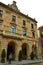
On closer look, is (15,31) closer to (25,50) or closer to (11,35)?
(11,35)

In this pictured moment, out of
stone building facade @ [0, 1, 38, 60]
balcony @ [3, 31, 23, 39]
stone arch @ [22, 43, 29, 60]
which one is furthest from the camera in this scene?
stone arch @ [22, 43, 29, 60]

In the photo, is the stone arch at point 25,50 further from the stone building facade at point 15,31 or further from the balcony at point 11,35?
the balcony at point 11,35

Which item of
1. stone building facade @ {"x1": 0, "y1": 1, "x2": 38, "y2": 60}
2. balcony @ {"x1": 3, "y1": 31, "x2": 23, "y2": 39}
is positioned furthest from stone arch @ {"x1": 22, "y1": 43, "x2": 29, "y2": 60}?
balcony @ {"x1": 3, "y1": 31, "x2": 23, "y2": 39}

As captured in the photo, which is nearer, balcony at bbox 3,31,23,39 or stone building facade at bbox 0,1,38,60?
balcony at bbox 3,31,23,39

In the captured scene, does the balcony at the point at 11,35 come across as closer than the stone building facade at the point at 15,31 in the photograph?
Yes

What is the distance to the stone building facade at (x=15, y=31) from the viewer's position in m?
29.5

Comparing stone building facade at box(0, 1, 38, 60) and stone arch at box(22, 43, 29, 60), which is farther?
stone arch at box(22, 43, 29, 60)

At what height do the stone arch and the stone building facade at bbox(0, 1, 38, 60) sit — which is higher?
the stone building facade at bbox(0, 1, 38, 60)

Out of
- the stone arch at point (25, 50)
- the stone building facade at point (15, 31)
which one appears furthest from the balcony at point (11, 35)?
the stone arch at point (25, 50)

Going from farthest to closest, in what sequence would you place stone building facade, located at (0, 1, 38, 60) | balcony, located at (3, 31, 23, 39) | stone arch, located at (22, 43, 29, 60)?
1. stone arch, located at (22, 43, 29, 60)
2. stone building facade, located at (0, 1, 38, 60)
3. balcony, located at (3, 31, 23, 39)

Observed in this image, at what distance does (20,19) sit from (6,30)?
6.22m

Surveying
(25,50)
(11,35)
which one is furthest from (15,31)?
(25,50)

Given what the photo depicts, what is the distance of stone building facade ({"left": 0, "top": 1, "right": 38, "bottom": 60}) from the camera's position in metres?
29.5

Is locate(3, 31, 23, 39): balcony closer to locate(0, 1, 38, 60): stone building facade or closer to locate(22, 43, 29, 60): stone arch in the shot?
locate(0, 1, 38, 60): stone building facade
